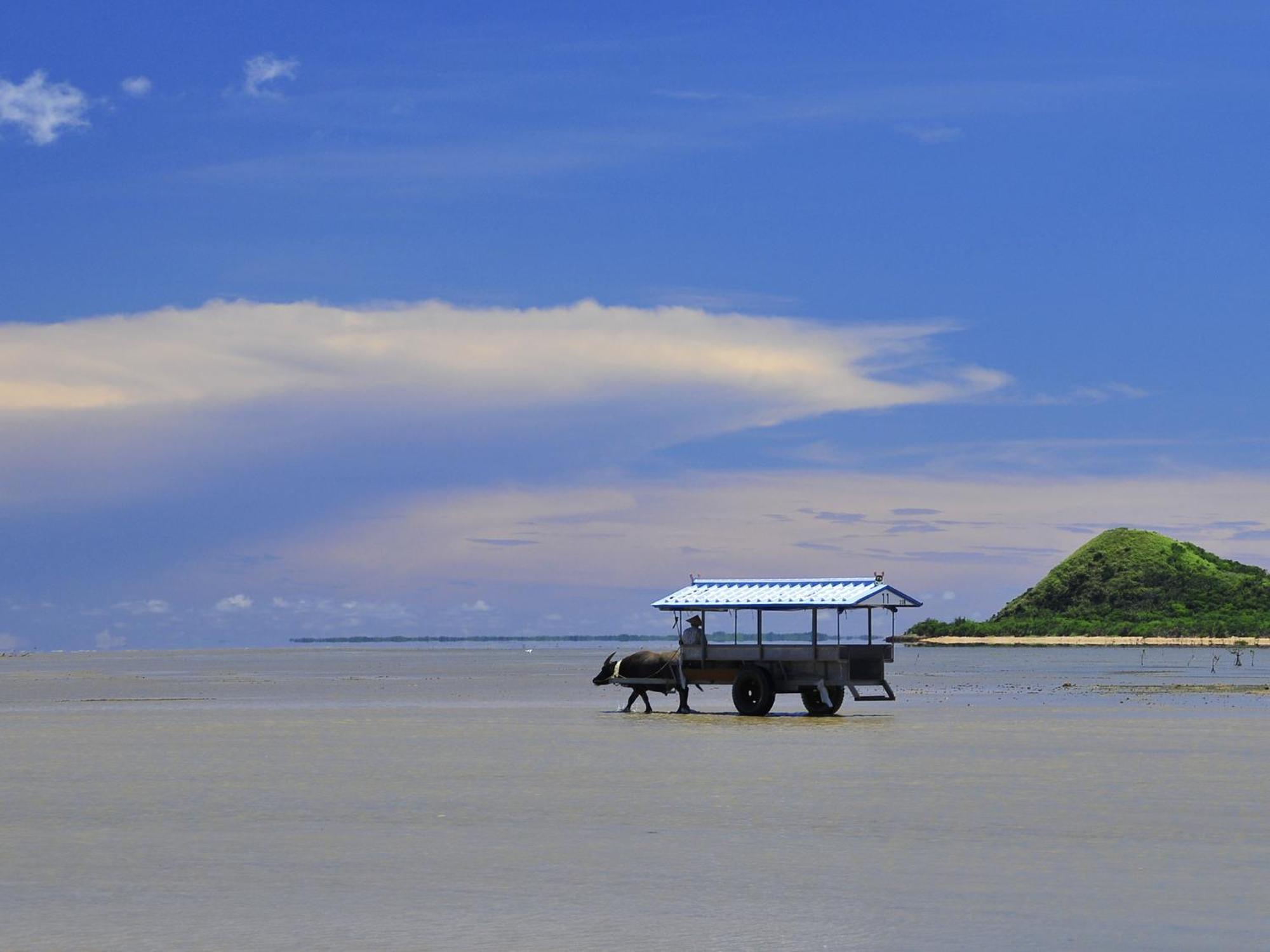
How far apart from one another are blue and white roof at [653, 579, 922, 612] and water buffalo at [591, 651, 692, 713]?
1.53m

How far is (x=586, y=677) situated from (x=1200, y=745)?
1939 inches

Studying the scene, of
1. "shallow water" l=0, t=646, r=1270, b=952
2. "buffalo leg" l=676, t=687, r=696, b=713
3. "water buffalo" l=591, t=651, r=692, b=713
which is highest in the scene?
"water buffalo" l=591, t=651, r=692, b=713

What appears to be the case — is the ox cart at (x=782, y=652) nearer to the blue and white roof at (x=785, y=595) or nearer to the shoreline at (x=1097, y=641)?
the blue and white roof at (x=785, y=595)

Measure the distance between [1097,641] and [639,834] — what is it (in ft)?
530

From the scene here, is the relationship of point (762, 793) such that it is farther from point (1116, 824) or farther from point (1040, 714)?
point (1040, 714)

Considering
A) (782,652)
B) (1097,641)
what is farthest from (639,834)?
(1097,641)

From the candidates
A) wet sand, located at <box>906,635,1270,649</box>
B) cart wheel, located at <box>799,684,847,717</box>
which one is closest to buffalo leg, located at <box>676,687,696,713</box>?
cart wheel, located at <box>799,684,847,717</box>

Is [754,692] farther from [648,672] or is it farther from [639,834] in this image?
[639,834]

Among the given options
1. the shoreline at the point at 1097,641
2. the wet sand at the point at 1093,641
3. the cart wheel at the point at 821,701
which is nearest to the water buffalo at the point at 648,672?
→ the cart wheel at the point at 821,701

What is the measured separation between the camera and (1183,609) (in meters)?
198

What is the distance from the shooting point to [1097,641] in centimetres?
17312

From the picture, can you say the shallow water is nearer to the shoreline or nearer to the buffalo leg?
the buffalo leg

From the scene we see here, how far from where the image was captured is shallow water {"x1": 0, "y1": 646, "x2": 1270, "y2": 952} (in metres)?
13.0

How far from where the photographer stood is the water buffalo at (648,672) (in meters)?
43.9
